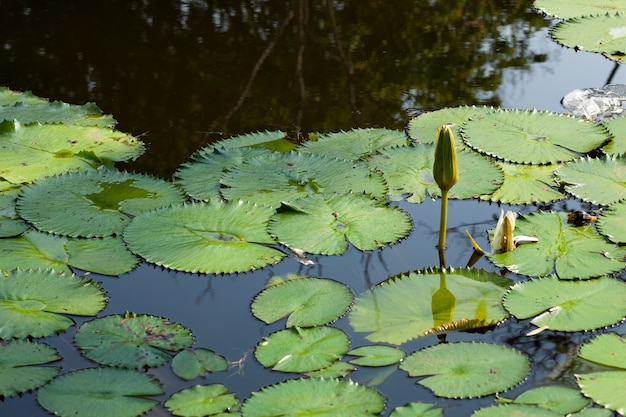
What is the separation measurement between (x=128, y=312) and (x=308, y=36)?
2.58m

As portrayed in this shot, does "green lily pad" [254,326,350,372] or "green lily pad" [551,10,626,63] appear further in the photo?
"green lily pad" [551,10,626,63]

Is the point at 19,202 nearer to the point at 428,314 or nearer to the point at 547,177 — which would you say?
the point at 428,314

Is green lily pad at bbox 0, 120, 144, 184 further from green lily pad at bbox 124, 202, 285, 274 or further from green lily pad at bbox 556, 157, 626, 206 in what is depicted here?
green lily pad at bbox 556, 157, 626, 206

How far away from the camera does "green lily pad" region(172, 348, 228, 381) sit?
88.2 inches

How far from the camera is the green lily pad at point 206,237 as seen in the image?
8.97ft

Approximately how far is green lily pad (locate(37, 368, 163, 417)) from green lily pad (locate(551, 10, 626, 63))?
332cm

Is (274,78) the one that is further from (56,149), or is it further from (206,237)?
(206,237)

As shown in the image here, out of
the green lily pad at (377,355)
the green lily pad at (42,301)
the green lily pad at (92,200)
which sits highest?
the green lily pad at (92,200)

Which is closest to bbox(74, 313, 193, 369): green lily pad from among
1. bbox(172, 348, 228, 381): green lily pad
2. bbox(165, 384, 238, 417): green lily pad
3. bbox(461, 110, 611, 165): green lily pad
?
bbox(172, 348, 228, 381): green lily pad

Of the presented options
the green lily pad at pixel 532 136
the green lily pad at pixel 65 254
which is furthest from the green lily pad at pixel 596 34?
the green lily pad at pixel 65 254

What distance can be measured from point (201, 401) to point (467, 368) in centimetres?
73

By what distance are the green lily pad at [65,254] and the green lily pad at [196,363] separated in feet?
1.81

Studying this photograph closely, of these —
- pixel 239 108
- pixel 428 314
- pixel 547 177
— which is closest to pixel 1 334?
pixel 428 314

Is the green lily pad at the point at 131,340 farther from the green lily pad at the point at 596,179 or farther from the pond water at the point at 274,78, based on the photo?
the green lily pad at the point at 596,179
